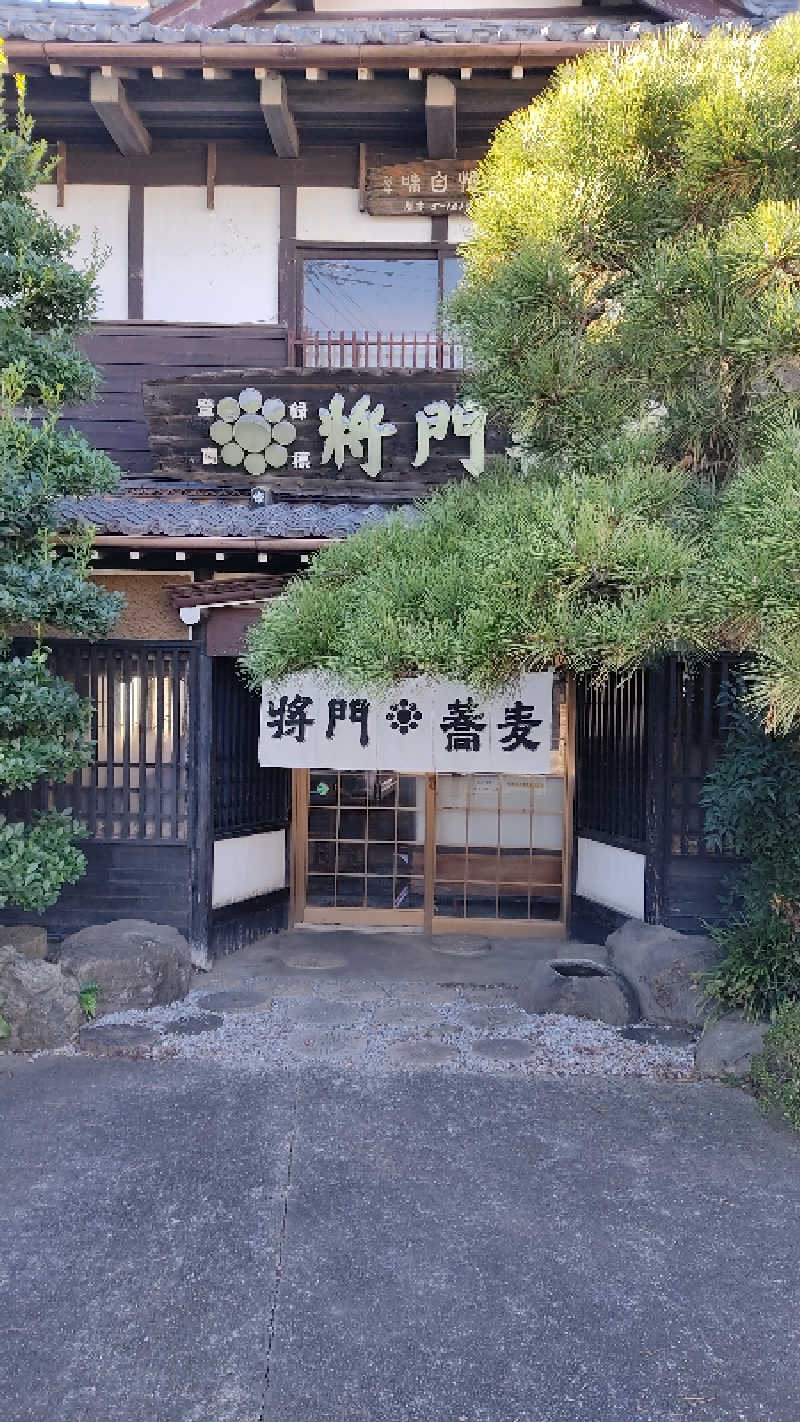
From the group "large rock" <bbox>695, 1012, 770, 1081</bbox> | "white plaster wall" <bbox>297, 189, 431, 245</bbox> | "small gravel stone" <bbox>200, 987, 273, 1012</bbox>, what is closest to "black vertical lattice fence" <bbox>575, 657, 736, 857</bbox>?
"large rock" <bbox>695, 1012, 770, 1081</bbox>

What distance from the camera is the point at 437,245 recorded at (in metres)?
8.59

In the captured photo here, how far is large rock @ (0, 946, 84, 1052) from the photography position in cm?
574

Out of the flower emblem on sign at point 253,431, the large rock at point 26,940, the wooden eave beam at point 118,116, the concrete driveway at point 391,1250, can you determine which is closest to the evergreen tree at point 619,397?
the concrete driveway at point 391,1250

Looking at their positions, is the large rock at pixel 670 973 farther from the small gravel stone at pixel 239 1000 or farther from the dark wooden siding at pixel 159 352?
the dark wooden siding at pixel 159 352

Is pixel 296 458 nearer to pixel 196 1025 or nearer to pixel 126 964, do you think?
pixel 126 964

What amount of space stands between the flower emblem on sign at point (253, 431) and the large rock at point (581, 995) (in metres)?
4.94

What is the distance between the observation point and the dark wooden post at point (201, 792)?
7211mm

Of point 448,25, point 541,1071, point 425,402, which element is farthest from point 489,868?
point 448,25

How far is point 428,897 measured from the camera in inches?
361

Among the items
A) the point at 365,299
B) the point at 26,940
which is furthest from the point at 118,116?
the point at 26,940

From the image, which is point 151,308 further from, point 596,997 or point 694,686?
point 596,997

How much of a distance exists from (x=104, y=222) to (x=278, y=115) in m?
1.99

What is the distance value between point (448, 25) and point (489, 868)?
26.1 ft

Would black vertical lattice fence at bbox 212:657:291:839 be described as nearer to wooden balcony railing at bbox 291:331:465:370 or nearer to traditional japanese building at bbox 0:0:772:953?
traditional japanese building at bbox 0:0:772:953
